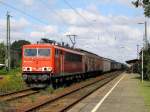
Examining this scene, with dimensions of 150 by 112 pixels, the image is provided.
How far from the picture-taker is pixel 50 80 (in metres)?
31.2

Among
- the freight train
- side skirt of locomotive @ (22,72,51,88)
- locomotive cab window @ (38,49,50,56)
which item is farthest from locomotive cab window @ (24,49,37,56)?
side skirt of locomotive @ (22,72,51,88)

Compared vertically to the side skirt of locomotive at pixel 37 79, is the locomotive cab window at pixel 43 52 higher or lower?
higher

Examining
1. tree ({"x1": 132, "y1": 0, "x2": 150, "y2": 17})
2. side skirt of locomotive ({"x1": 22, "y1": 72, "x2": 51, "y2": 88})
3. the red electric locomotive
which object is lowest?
side skirt of locomotive ({"x1": 22, "y1": 72, "x2": 51, "y2": 88})

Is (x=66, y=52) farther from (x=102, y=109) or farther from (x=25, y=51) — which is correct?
(x=102, y=109)

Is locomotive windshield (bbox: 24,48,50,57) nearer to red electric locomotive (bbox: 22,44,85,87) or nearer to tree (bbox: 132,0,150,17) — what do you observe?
red electric locomotive (bbox: 22,44,85,87)

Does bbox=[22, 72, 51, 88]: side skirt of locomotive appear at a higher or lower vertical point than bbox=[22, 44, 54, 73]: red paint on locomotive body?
lower

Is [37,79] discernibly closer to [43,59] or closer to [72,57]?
[43,59]

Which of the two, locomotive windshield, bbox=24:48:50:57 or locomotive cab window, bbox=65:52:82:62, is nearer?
locomotive windshield, bbox=24:48:50:57

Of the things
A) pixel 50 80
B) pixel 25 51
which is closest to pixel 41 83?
pixel 50 80

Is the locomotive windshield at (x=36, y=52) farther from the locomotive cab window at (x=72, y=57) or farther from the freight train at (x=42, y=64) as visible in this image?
the locomotive cab window at (x=72, y=57)

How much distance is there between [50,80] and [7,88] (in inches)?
126

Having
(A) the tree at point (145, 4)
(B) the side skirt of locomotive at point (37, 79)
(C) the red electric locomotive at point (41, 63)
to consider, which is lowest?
(B) the side skirt of locomotive at point (37, 79)

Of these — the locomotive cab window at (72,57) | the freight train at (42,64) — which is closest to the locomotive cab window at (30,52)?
the freight train at (42,64)

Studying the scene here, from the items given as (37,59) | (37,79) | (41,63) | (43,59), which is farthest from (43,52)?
(37,79)
